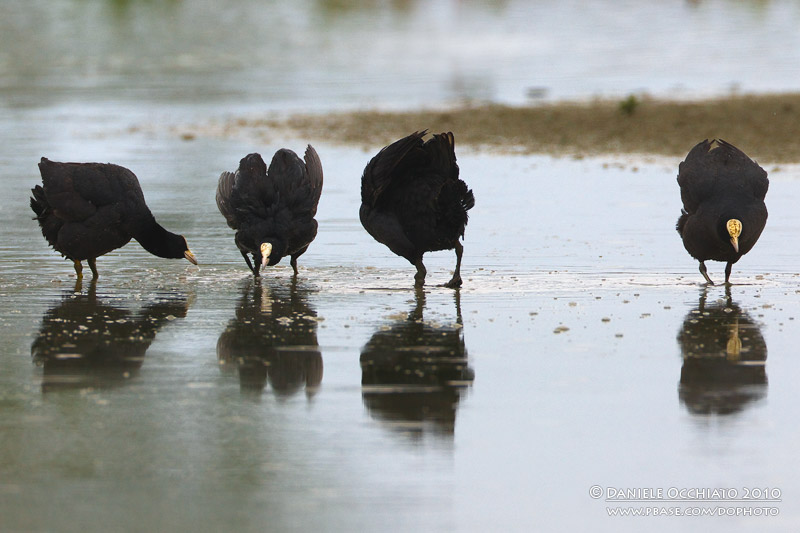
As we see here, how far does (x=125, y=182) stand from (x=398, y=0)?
154 feet

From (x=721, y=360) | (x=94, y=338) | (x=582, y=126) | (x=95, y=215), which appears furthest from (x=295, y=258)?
(x=582, y=126)

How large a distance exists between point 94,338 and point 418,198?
2816 mm

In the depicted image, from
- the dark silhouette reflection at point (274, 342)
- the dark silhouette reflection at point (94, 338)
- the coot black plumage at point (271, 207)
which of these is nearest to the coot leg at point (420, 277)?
the dark silhouette reflection at point (274, 342)

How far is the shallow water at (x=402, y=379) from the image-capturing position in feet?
17.2

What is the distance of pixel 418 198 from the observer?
32.0 feet

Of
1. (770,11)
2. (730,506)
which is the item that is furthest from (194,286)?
(770,11)

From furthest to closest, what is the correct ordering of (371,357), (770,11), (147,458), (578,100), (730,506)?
(770,11) → (578,100) → (371,357) → (147,458) → (730,506)

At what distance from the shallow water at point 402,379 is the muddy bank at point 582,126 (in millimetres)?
4368

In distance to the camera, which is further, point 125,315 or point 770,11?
point 770,11

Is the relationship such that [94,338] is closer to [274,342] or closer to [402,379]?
[274,342]

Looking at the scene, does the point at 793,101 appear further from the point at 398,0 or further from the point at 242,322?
the point at 398,0

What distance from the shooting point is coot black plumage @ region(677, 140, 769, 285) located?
945cm

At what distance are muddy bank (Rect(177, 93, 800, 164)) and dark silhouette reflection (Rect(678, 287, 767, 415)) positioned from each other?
8.56m

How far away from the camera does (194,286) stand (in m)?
9.88
